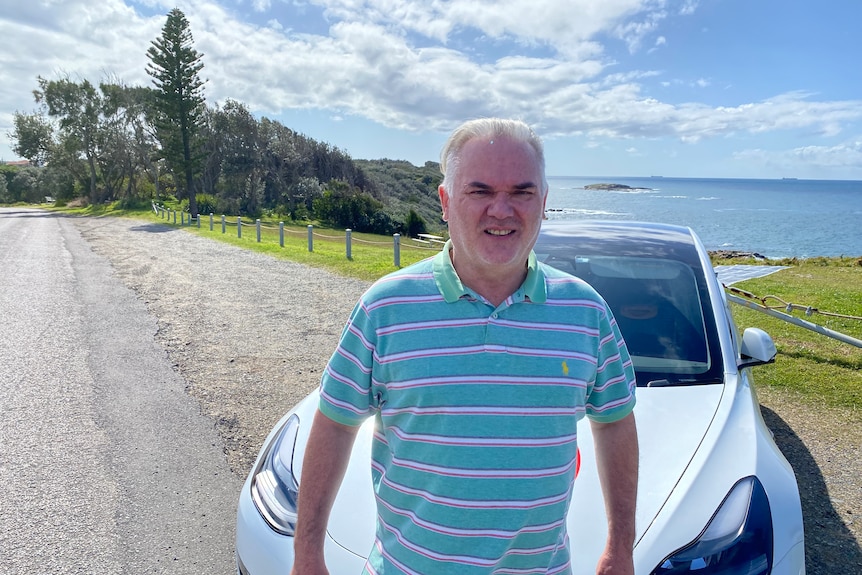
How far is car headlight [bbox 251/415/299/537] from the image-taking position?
223 cm

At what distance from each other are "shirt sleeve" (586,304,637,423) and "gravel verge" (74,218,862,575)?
82.4 inches

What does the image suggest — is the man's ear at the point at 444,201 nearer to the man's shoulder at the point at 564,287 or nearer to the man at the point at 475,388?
the man at the point at 475,388

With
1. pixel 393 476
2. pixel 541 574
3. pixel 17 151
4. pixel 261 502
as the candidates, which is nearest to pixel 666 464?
pixel 541 574

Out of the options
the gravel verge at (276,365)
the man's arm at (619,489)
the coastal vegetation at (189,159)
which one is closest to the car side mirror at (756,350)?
the gravel verge at (276,365)

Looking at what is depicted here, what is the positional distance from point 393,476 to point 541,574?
0.44 meters

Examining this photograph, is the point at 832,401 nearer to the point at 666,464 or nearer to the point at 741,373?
the point at 741,373

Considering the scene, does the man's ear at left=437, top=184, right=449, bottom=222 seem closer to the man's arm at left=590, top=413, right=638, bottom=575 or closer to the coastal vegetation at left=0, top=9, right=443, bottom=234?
the man's arm at left=590, top=413, right=638, bottom=575

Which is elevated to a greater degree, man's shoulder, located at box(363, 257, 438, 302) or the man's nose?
the man's nose

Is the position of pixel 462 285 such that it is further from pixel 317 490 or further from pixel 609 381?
pixel 317 490

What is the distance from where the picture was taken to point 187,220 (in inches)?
1309

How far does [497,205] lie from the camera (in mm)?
1447

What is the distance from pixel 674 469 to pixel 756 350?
3.79 ft

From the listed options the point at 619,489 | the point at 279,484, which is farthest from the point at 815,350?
the point at 279,484

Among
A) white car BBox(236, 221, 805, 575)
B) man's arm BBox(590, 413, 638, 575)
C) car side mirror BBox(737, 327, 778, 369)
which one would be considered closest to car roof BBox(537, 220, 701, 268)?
white car BBox(236, 221, 805, 575)
